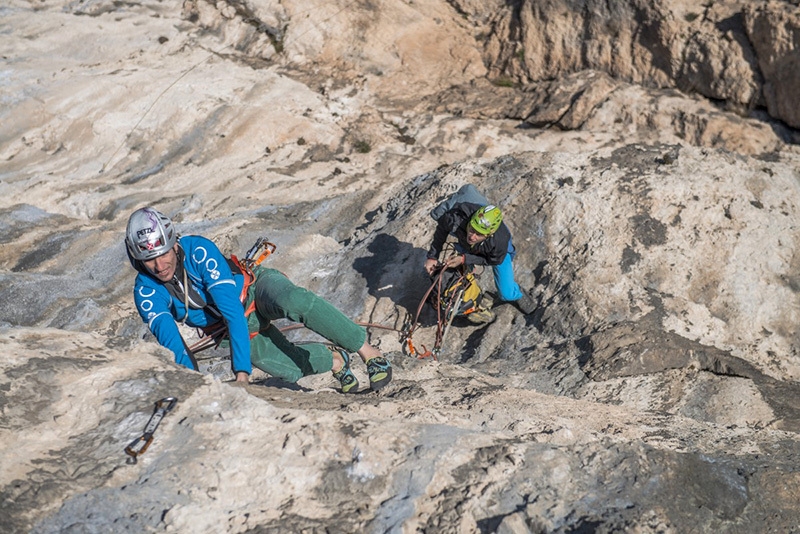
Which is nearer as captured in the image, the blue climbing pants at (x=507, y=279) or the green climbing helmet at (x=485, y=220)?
the green climbing helmet at (x=485, y=220)

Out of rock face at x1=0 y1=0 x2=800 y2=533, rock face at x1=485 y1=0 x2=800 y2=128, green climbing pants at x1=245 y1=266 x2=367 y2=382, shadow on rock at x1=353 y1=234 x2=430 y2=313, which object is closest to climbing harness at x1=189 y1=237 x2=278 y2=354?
green climbing pants at x1=245 y1=266 x2=367 y2=382

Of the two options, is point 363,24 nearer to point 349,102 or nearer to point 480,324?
point 349,102

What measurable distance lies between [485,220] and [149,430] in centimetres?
415

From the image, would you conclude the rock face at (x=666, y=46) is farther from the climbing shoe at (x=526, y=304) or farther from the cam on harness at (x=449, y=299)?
the cam on harness at (x=449, y=299)

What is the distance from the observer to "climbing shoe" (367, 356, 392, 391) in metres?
5.19

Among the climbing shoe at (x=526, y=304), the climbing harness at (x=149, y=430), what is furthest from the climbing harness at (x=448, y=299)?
the climbing harness at (x=149, y=430)

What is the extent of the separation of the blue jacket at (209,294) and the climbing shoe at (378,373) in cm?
81

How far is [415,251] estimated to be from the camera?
8781mm

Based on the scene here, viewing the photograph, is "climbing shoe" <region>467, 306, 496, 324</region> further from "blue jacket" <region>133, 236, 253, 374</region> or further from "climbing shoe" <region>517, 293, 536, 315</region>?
"blue jacket" <region>133, 236, 253, 374</region>

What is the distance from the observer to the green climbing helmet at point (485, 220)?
7.13 meters

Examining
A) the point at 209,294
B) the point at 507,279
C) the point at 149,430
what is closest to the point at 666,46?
the point at 507,279

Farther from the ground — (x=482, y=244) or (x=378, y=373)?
(x=378, y=373)

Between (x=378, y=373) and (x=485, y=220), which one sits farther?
(x=485, y=220)

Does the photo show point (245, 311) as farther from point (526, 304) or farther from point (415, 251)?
point (415, 251)
